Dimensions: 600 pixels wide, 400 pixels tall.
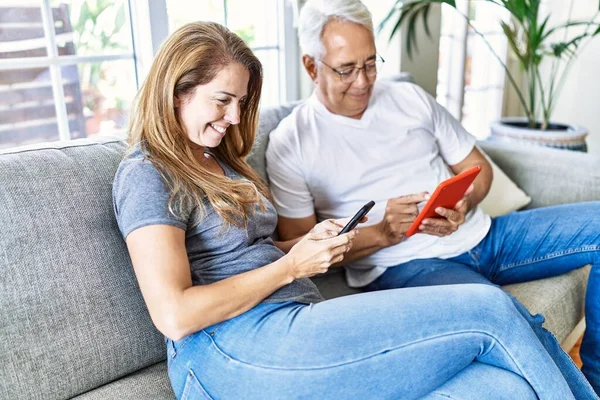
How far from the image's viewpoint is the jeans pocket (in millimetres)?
1016

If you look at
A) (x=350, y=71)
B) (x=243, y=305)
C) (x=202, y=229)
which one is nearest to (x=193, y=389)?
(x=243, y=305)

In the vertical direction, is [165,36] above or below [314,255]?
above

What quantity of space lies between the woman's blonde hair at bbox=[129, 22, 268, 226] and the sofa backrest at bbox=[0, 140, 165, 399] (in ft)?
0.54

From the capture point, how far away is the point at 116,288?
1160mm

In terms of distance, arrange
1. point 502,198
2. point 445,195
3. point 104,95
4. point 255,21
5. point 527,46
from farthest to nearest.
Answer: point 527,46 → point 255,21 → point 502,198 → point 104,95 → point 445,195

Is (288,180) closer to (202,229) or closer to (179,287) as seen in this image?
(202,229)

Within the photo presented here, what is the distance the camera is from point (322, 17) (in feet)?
5.10

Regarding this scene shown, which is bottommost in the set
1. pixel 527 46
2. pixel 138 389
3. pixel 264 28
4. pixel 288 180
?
pixel 138 389

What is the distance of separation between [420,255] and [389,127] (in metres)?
0.38

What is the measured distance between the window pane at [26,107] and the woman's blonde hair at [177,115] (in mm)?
595

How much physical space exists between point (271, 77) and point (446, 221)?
3.64 ft

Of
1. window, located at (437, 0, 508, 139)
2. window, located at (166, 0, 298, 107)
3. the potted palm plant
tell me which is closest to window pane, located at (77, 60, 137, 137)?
window, located at (166, 0, 298, 107)

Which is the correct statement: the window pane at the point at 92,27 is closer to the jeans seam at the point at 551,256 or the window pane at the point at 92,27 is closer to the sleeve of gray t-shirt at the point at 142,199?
the sleeve of gray t-shirt at the point at 142,199

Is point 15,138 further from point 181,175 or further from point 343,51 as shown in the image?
point 343,51
